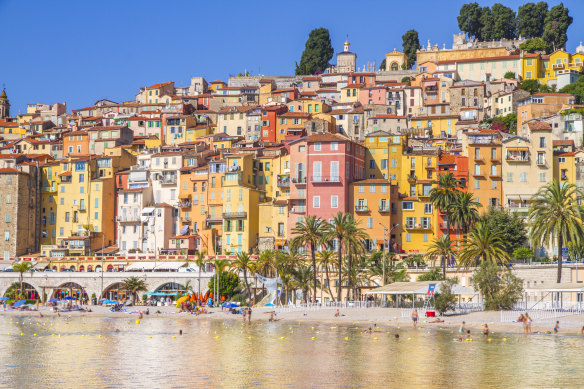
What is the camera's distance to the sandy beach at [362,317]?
66125mm

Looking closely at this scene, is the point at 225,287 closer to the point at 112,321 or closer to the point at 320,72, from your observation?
the point at 112,321

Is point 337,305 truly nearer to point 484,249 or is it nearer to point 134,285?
point 484,249

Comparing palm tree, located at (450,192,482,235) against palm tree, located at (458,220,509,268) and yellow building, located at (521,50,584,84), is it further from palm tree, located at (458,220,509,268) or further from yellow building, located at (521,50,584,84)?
yellow building, located at (521,50,584,84)

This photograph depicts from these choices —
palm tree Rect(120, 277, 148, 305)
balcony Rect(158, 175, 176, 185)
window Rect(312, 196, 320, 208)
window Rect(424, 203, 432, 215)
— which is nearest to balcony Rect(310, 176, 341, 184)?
window Rect(312, 196, 320, 208)

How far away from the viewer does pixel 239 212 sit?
108 m

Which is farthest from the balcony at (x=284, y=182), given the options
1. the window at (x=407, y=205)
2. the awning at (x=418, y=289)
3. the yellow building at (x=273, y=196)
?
the awning at (x=418, y=289)

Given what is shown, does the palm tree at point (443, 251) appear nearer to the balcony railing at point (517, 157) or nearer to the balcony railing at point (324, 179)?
the balcony railing at point (517, 157)

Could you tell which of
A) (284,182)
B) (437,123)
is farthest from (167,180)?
(437,123)

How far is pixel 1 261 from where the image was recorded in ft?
381

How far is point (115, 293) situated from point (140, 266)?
14.1 ft

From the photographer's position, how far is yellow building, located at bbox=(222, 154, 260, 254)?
107162 millimetres

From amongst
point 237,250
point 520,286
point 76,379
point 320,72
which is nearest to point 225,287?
point 237,250

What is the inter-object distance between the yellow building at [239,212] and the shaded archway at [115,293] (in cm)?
1322

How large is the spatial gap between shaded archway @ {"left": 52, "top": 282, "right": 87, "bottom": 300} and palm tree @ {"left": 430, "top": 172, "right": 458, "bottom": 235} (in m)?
→ 42.5
